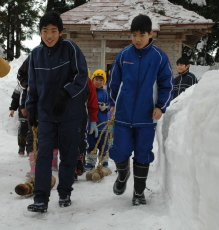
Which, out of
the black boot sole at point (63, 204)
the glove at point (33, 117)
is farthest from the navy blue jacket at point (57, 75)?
the black boot sole at point (63, 204)

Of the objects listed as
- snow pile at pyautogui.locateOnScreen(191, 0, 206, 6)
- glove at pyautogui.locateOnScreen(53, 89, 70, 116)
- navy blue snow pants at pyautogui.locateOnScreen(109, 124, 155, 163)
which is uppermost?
snow pile at pyautogui.locateOnScreen(191, 0, 206, 6)

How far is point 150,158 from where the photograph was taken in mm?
3621

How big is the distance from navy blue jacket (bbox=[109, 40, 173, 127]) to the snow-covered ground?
258 mm

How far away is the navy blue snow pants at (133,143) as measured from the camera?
3.56m

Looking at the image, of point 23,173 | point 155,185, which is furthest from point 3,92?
Result: point 155,185

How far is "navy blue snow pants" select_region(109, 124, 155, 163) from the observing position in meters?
3.56

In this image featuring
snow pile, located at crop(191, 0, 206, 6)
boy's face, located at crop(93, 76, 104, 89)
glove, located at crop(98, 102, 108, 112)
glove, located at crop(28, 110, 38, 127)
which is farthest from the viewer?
snow pile, located at crop(191, 0, 206, 6)

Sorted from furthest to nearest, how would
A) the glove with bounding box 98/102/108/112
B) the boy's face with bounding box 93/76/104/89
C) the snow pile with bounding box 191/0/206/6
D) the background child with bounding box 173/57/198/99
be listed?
the snow pile with bounding box 191/0/206/6 < the background child with bounding box 173/57/198/99 < the boy's face with bounding box 93/76/104/89 < the glove with bounding box 98/102/108/112

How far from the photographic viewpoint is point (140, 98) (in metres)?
3.52

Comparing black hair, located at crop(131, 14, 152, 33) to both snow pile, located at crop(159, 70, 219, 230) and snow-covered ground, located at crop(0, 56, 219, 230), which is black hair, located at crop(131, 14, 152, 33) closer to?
snow-covered ground, located at crop(0, 56, 219, 230)

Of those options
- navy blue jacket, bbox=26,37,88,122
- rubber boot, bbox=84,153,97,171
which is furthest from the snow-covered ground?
navy blue jacket, bbox=26,37,88,122

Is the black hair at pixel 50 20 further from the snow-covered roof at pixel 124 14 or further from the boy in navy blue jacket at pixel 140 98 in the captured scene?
the snow-covered roof at pixel 124 14

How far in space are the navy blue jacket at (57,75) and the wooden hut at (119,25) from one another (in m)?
10.3

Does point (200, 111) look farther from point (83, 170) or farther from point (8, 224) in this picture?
point (83, 170)
